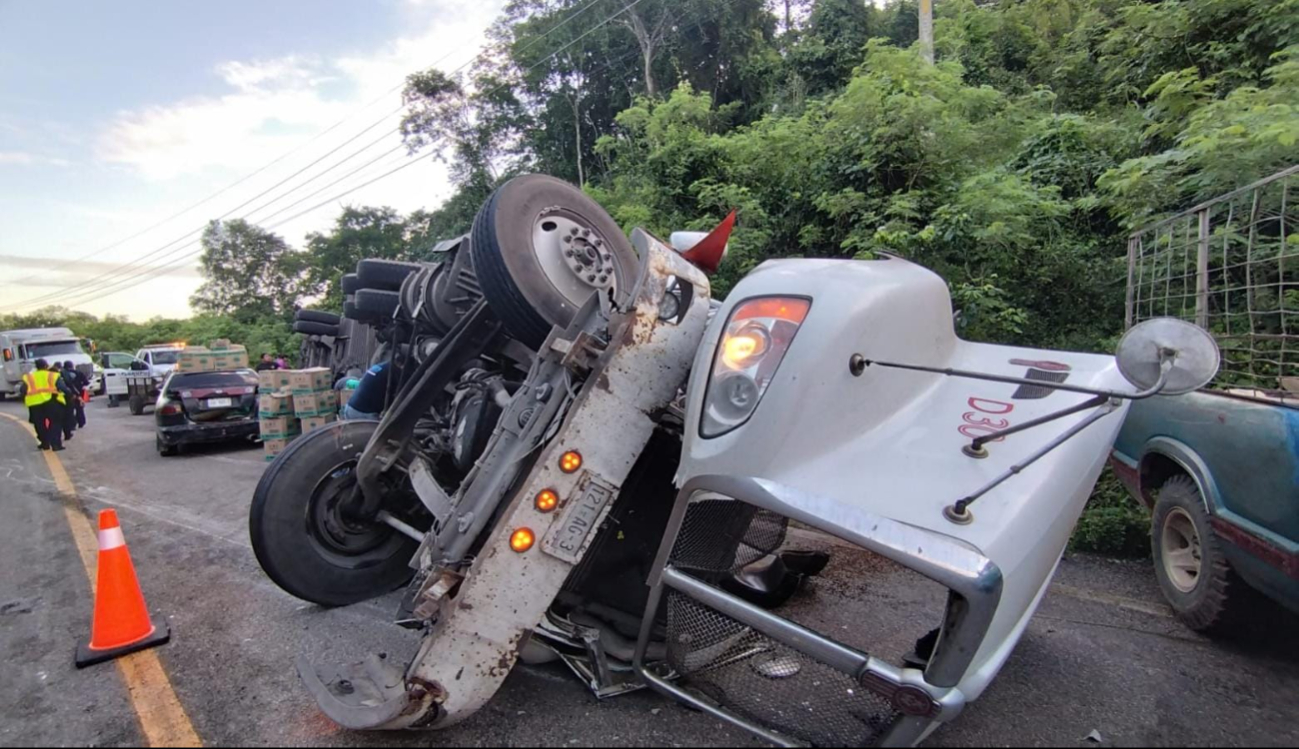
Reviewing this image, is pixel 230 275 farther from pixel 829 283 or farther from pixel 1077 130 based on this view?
pixel 829 283

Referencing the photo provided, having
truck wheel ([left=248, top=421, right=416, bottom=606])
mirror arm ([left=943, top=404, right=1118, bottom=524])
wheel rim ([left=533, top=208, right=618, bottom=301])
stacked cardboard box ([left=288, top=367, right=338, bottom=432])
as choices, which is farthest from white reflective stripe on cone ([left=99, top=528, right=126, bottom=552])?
stacked cardboard box ([left=288, top=367, right=338, bottom=432])

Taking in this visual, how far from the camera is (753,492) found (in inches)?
77.1

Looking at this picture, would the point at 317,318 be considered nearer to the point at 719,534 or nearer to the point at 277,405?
the point at 277,405

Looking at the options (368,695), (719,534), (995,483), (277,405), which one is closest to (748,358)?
(719,534)

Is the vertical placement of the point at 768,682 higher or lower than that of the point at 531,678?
higher

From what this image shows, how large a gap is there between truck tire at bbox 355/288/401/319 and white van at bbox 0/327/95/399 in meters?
25.7

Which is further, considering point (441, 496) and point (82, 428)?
point (82, 428)

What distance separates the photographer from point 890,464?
6.72 feet

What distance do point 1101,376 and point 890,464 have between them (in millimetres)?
876

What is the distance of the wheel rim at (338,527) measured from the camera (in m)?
3.69

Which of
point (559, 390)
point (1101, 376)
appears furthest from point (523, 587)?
point (1101, 376)

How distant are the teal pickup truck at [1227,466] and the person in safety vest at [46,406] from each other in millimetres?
14837

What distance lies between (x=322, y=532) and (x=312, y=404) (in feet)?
19.3

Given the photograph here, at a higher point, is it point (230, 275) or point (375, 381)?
point (230, 275)
